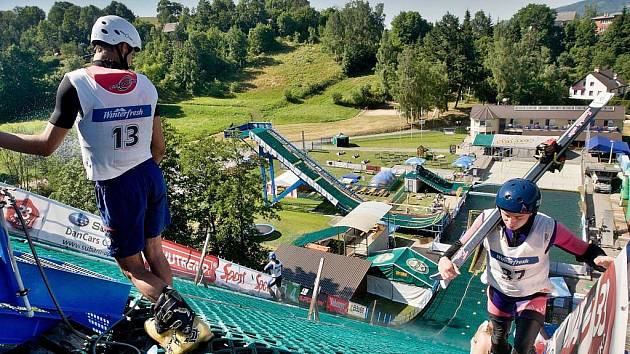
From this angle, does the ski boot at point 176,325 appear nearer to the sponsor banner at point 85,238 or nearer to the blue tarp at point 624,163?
the sponsor banner at point 85,238

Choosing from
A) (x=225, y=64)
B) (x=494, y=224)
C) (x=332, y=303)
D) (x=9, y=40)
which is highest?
(x=9, y=40)

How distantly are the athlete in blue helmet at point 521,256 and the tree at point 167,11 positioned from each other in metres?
167

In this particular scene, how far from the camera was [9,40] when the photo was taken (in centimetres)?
11988

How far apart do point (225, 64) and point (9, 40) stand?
6709 centimetres

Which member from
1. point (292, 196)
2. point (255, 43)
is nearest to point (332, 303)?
point (292, 196)

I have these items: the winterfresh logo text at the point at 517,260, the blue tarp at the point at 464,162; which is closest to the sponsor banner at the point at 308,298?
the winterfresh logo text at the point at 517,260

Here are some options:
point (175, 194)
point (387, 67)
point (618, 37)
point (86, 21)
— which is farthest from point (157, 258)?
point (86, 21)

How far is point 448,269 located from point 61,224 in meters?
12.5

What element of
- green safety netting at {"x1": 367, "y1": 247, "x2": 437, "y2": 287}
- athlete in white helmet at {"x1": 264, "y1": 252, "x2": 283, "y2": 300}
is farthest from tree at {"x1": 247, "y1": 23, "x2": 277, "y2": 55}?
athlete in white helmet at {"x1": 264, "y1": 252, "x2": 283, "y2": 300}

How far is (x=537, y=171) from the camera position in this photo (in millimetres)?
5516

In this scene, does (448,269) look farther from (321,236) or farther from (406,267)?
(321,236)

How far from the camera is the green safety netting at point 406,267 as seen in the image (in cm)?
1814

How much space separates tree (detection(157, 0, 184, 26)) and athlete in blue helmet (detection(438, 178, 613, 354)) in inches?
6575

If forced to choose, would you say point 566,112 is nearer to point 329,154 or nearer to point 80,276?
point 329,154
